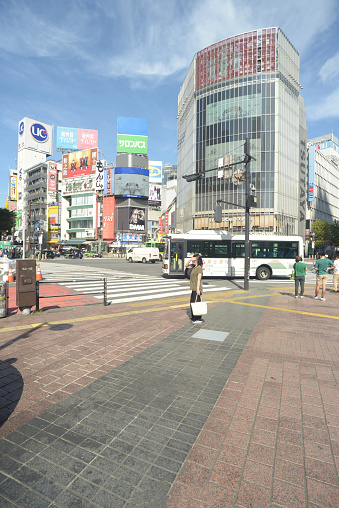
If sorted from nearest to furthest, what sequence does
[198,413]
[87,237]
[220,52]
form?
[198,413] → [220,52] → [87,237]

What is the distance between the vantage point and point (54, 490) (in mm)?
2342

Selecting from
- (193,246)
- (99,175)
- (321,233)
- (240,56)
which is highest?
(240,56)

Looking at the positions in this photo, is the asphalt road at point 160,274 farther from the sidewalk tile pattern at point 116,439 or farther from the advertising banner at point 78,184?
the advertising banner at point 78,184

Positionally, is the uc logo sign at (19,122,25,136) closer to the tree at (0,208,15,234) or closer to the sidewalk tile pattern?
the tree at (0,208,15,234)

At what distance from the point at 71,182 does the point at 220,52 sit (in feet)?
169

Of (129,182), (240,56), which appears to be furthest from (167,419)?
(129,182)

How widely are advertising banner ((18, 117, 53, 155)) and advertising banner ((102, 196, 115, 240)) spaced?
51457 millimetres

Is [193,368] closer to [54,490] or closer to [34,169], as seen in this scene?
[54,490]

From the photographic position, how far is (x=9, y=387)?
4008 mm

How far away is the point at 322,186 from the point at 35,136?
103 m

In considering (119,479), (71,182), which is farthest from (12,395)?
(71,182)

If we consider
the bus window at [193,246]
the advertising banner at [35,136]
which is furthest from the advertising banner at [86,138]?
the bus window at [193,246]

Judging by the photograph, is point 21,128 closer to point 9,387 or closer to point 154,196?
point 154,196

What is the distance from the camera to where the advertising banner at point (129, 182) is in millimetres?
80562
